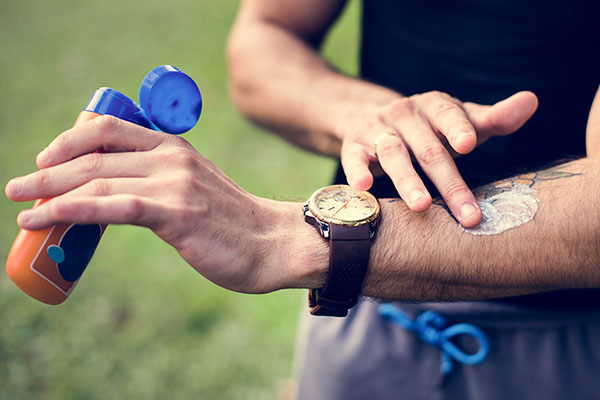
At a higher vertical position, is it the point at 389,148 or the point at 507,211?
the point at 389,148

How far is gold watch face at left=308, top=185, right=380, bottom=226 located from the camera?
1.26 meters

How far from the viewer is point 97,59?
21.8ft

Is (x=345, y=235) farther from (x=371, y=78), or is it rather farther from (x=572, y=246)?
(x=371, y=78)

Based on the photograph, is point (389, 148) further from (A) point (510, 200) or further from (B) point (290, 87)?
(B) point (290, 87)

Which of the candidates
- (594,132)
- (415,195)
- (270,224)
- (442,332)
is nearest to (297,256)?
(270,224)

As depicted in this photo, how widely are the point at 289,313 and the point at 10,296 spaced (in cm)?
206

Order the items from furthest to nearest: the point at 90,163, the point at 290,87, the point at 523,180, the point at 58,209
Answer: the point at 290,87
the point at 523,180
the point at 90,163
the point at 58,209

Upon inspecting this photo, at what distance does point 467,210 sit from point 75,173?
956 mm

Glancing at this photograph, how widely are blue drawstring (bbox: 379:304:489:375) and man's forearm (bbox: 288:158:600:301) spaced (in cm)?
46

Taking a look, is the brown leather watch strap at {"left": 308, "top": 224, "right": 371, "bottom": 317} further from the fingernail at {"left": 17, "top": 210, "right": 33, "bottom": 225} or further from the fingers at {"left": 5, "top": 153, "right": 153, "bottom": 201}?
the fingernail at {"left": 17, "top": 210, "right": 33, "bottom": 225}


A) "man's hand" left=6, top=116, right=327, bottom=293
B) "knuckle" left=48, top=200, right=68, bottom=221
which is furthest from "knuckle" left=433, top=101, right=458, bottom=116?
"knuckle" left=48, top=200, right=68, bottom=221

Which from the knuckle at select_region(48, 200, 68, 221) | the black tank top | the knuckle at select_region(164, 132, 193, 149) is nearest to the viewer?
the knuckle at select_region(48, 200, 68, 221)

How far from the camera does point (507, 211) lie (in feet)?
4.38

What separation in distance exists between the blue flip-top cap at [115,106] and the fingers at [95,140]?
0.09 m
